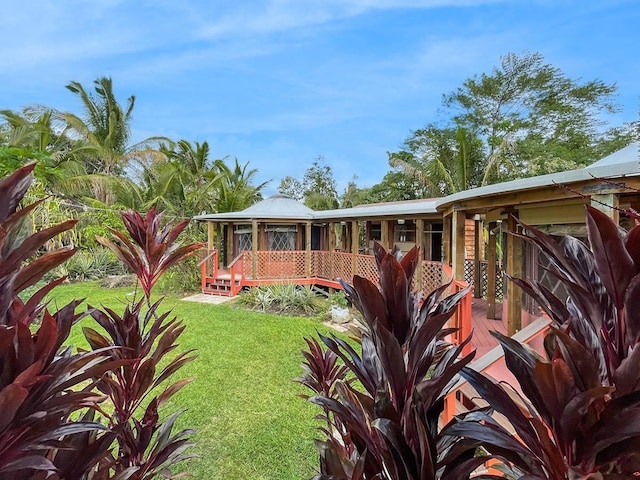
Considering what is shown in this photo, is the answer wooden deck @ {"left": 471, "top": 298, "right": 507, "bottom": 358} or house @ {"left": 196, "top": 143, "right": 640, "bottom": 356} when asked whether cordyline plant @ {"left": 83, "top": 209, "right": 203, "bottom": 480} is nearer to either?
house @ {"left": 196, "top": 143, "right": 640, "bottom": 356}

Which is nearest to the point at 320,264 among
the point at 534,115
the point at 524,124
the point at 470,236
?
the point at 470,236

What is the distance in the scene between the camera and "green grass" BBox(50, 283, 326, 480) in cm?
377

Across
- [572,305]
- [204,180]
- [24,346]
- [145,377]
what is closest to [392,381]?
[572,305]

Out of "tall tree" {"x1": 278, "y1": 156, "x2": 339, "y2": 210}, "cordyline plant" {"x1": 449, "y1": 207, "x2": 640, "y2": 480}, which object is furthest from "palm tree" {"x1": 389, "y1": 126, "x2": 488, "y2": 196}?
"cordyline plant" {"x1": 449, "y1": 207, "x2": 640, "y2": 480}

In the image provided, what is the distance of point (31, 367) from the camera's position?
31.0 inches

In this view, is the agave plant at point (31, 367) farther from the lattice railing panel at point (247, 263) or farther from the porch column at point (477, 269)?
the lattice railing panel at point (247, 263)

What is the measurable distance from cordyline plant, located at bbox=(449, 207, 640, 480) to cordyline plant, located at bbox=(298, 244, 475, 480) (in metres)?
0.11

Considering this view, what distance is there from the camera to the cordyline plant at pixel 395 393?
1007mm

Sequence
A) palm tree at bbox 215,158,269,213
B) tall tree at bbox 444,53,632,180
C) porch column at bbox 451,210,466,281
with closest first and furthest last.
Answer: porch column at bbox 451,210,466,281 → palm tree at bbox 215,158,269,213 → tall tree at bbox 444,53,632,180

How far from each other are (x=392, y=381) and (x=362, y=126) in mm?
37280

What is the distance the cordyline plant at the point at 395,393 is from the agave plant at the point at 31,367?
75 centimetres

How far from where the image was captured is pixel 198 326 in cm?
884

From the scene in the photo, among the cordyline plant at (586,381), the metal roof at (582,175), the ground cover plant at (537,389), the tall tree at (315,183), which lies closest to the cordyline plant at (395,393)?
the ground cover plant at (537,389)

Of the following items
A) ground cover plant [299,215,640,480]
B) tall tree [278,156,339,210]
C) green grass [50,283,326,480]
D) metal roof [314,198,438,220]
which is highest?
tall tree [278,156,339,210]
